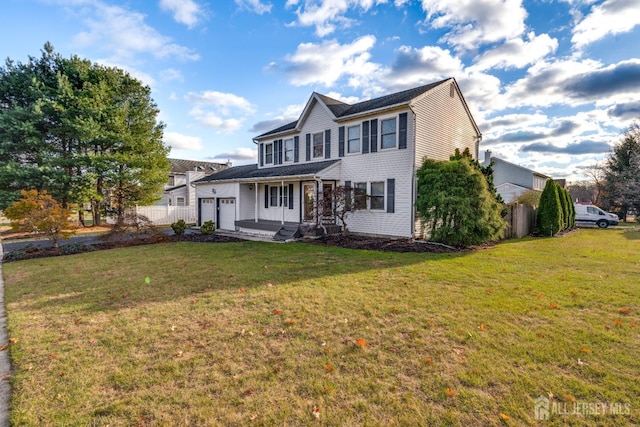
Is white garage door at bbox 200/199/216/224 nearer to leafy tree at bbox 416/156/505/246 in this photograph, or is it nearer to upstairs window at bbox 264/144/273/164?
upstairs window at bbox 264/144/273/164

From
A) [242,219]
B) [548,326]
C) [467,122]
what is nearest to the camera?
[548,326]

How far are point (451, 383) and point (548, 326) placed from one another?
7.94ft

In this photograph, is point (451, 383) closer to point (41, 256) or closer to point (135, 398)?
point (135, 398)

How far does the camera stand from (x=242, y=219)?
18797 mm

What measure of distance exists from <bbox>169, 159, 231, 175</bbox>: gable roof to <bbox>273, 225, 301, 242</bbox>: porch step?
28573 millimetres

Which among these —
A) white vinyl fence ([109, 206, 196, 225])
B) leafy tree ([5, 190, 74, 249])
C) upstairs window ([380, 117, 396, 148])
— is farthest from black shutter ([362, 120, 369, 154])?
white vinyl fence ([109, 206, 196, 225])

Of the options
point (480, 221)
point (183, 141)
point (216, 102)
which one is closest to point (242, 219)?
point (216, 102)

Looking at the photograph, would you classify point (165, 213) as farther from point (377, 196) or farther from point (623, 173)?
point (623, 173)

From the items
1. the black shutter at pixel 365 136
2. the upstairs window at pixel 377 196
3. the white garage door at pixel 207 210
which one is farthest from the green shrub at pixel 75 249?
the black shutter at pixel 365 136

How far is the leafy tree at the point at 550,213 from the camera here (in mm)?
16391

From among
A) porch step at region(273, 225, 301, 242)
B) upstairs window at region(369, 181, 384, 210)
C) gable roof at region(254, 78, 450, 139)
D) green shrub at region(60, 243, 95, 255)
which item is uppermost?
gable roof at region(254, 78, 450, 139)

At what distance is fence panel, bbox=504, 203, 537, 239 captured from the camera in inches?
617

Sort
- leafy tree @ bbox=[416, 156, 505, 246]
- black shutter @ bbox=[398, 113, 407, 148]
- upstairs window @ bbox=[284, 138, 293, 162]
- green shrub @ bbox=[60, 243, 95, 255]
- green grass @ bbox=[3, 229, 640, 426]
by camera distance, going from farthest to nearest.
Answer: upstairs window @ bbox=[284, 138, 293, 162]
black shutter @ bbox=[398, 113, 407, 148]
green shrub @ bbox=[60, 243, 95, 255]
leafy tree @ bbox=[416, 156, 505, 246]
green grass @ bbox=[3, 229, 640, 426]

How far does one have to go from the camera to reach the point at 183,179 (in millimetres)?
40031
